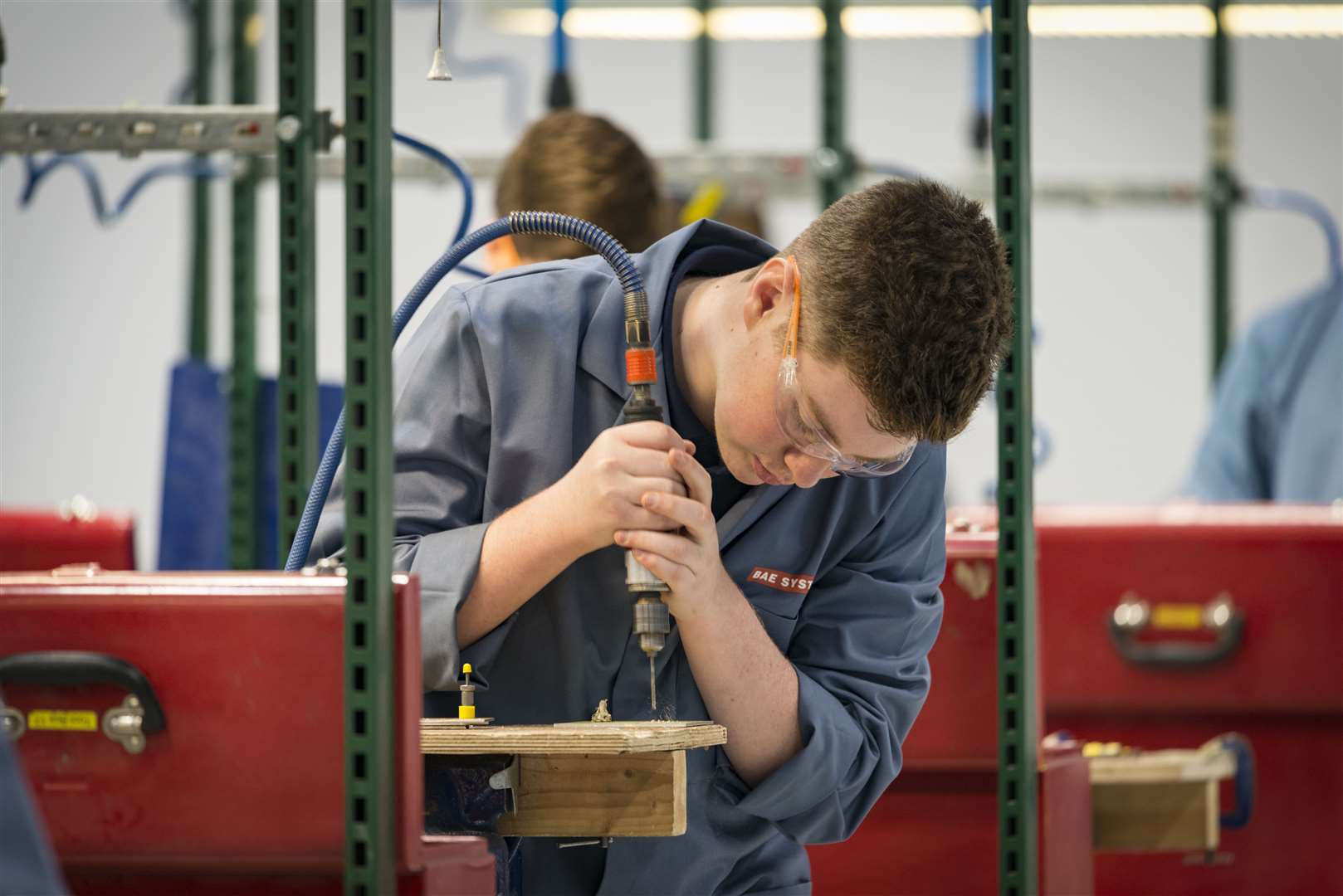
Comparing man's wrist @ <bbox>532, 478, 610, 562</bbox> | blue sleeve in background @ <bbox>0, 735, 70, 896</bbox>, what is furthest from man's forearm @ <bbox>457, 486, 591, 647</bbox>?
blue sleeve in background @ <bbox>0, 735, 70, 896</bbox>

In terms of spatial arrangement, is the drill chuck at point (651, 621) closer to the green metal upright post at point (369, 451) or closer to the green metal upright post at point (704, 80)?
the green metal upright post at point (369, 451)

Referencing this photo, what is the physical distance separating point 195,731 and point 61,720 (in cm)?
10

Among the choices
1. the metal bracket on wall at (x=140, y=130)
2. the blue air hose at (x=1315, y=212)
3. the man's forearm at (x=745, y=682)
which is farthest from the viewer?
the blue air hose at (x=1315, y=212)

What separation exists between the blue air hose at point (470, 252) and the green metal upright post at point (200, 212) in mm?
2538

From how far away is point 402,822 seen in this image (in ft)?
3.92

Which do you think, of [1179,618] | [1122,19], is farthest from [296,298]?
[1122,19]

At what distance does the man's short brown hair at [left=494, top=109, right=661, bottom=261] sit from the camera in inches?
95.0

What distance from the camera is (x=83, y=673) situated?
1.19 meters

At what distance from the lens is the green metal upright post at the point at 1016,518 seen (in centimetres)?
166

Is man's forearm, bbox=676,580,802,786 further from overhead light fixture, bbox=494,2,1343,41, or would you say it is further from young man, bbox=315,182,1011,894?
overhead light fixture, bbox=494,2,1343,41

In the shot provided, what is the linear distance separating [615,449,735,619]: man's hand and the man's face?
9 cm

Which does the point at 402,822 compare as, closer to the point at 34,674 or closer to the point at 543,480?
the point at 34,674

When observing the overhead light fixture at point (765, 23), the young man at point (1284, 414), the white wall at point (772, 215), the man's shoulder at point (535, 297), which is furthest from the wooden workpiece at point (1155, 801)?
the overhead light fixture at point (765, 23)

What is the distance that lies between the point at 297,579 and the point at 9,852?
0.54 metres
